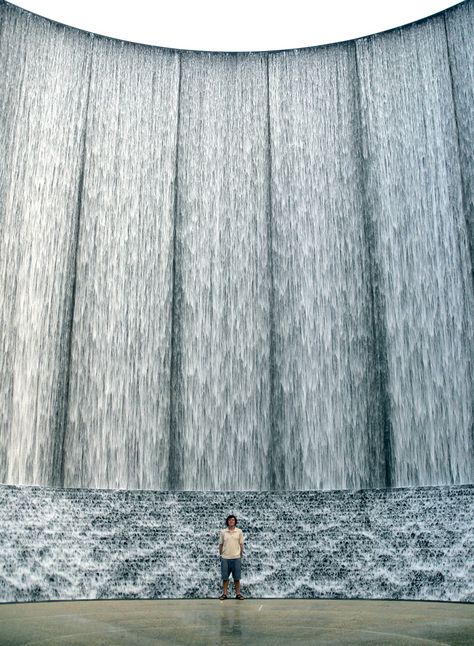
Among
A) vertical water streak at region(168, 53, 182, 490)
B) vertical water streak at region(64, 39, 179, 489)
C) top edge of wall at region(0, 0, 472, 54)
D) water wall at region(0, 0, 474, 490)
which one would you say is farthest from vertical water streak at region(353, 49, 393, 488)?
vertical water streak at region(64, 39, 179, 489)

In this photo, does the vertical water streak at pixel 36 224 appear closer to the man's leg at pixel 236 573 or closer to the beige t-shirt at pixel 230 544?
the beige t-shirt at pixel 230 544

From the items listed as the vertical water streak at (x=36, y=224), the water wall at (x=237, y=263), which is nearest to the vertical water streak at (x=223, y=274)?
the water wall at (x=237, y=263)

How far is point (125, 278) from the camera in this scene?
36.6 feet

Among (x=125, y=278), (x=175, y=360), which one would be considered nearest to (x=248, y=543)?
(x=175, y=360)

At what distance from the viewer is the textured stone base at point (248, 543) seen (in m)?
8.23

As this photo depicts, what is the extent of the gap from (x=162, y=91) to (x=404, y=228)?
14.3 ft

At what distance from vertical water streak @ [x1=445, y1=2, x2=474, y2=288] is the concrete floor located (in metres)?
5.71

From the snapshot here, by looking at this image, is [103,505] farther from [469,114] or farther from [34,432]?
[469,114]

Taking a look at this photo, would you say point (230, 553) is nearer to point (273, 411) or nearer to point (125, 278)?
point (273, 411)

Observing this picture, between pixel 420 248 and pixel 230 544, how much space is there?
5192 mm

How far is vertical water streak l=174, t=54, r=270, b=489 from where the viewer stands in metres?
10.8

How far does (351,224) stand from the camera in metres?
11.3

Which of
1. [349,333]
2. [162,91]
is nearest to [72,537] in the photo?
[349,333]

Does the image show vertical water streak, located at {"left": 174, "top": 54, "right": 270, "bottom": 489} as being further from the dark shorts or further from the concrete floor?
the concrete floor
